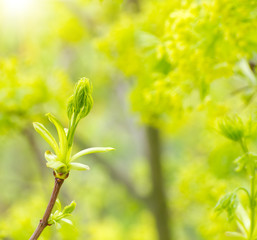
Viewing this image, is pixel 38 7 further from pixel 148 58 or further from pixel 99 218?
pixel 148 58

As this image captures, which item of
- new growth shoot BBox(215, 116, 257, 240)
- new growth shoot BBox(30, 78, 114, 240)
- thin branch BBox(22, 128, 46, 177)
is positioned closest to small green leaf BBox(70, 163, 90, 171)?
new growth shoot BBox(30, 78, 114, 240)

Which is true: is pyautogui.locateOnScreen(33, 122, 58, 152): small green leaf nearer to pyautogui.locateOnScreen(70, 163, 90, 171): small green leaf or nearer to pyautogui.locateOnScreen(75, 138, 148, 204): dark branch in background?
pyautogui.locateOnScreen(70, 163, 90, 171): small green leaf

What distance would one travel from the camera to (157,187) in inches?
90.9

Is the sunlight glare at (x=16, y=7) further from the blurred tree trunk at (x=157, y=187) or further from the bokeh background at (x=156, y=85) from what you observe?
the blurred tree trunk at (x=157, y=187)

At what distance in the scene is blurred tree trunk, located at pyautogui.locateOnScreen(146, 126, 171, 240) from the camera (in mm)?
2279

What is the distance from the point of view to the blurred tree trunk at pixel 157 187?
7.48ft

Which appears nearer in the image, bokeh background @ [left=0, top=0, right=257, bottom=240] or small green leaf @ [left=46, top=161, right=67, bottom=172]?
small green leaf @ [left=46, top=161, right=67, bottom=172]

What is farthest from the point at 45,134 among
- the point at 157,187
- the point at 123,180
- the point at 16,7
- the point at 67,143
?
the point at 16,7

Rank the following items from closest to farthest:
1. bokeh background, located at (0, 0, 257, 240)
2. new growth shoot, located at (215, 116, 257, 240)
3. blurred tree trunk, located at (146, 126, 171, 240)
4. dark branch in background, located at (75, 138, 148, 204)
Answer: new growth shoot, located at (215, 116, 257, 240) → bokeh background, located at (0, 0, 257, 240) → blurred tree trunk, located at (146, 126, 171, 240) → dark branch in background, located at (75, 138, 148, 204)

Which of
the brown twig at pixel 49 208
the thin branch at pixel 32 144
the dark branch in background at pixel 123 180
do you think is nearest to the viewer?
the brown twig at pixel 49 208

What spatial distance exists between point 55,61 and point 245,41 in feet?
10.8

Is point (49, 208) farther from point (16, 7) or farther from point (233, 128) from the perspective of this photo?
point (16, 7)

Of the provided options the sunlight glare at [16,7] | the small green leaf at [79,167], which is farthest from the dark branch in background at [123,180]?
the sunlight glare at [16,7]

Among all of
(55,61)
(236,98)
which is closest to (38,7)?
(55,61)
